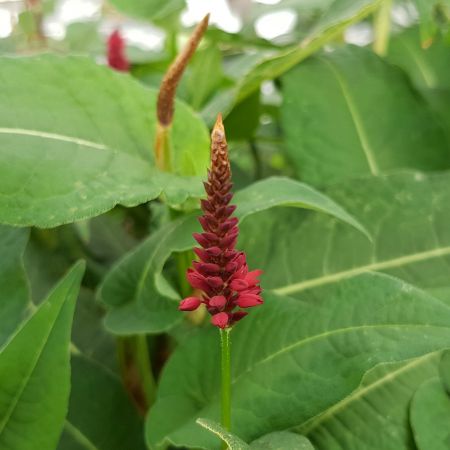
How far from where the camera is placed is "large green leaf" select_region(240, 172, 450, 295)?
56 centimetres

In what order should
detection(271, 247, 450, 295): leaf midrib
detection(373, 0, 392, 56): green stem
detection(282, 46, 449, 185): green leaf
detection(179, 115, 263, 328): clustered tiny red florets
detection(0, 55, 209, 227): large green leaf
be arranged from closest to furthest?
1. detection(179, 115, 263, 328): clustered tiny red florets
2. detection(0, 55, 209, 227): large green leaf
3. detection(271, 247, 450, 295): leaf midrib
4. detection(282, 46, 449, 185): green leaf
5. detection(373, 0, 392, 56): green stem

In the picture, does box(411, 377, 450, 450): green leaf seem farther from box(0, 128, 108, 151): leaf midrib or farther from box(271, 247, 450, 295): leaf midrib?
box(0, 128, 108, 151): leaf midrib

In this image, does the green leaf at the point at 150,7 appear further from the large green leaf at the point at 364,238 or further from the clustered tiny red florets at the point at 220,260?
the clustered tiny red florets at the point at 220,260

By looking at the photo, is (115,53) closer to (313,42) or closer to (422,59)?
(313,42)

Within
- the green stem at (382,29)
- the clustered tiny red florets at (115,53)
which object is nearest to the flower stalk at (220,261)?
the clustered tiny red florets at (115,53)

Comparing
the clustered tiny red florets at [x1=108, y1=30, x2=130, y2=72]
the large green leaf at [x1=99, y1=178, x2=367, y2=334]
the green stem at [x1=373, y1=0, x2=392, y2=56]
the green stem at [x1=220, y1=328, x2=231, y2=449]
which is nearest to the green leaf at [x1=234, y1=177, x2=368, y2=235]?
the large green leaf at [x1=99, y1=178, x2=367, y2=334]

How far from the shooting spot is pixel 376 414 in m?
0.46

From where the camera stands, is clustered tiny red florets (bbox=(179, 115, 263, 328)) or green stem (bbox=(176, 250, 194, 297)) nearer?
clustered tiny red florets (bbox=(179, 115, 263, 328))

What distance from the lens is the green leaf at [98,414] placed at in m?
0.52

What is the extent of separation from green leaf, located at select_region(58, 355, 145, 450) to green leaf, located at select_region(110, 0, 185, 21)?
31cm

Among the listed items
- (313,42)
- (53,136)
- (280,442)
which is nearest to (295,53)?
(313,42)

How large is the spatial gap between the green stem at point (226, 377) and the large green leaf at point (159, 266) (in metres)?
0.09

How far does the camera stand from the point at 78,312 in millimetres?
639

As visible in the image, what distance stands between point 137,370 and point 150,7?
32 centimetres
